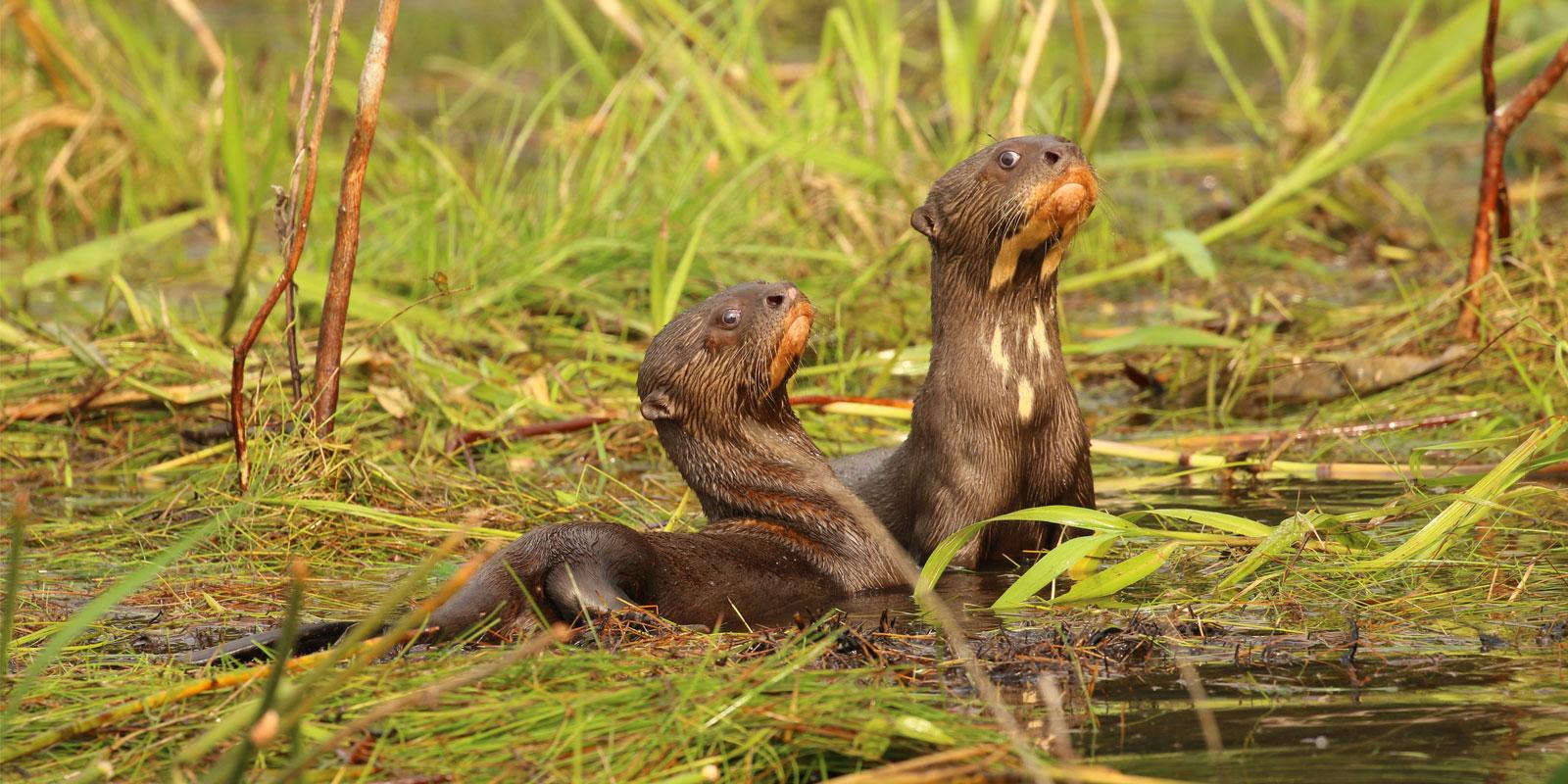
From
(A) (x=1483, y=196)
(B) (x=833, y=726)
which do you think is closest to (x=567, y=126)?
(A) (x=1483, y=196)

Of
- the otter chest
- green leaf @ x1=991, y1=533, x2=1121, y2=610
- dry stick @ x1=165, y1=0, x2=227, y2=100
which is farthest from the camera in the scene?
dry stick @ x1=165, y1=0, x2=227, y2=100

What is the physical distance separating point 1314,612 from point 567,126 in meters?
4.84

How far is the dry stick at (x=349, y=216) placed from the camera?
408cm

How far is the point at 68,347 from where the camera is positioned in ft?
17.6

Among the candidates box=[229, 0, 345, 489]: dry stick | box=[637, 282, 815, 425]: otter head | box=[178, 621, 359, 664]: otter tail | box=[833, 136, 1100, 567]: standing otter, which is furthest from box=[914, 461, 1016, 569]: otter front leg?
box=[229, 0, 345, 489]: dry stick

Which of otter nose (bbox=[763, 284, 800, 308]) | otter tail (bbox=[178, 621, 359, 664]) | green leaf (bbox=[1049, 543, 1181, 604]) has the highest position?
otter nose (bbox=[763, 284, 800, 308])

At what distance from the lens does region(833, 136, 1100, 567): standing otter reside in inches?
154

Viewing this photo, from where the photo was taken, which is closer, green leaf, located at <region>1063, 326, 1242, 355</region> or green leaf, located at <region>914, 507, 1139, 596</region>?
green leaf, located at <region>914, 507, 1139, 596</region>

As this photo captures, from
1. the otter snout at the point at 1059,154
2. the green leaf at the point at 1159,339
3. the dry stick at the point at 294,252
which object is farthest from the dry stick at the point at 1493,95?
the dry stick at the point at 294,252

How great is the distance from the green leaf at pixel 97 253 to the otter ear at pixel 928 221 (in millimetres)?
3293

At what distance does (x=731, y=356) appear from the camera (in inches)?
159

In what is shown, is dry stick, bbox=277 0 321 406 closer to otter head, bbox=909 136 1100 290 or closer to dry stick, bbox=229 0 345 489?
dry stick, bbox=229 0 345 489

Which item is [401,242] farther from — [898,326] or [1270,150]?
[1270,150]

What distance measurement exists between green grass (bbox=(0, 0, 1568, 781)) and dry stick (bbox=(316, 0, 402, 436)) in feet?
0.46
